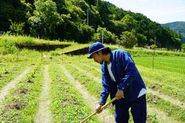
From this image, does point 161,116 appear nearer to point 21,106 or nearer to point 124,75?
point 124,75

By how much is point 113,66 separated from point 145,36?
106086mm

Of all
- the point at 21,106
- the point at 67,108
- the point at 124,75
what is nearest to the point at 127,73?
the point at 124,75

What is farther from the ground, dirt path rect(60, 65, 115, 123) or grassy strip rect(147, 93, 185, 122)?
grassy strip rect(147, 93, 185, 122)

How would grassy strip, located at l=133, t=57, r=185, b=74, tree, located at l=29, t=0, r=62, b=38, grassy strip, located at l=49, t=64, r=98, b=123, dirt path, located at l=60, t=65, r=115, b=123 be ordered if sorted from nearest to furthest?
grassy strip, located at l=49, t=64, r=98, b=123
dirt path, located at l=60, t=65, r=115, b=123
grassy strip, located at l=133, t=57, r=185, b=74
tree, located at l=29, t=0, r=62, b=38

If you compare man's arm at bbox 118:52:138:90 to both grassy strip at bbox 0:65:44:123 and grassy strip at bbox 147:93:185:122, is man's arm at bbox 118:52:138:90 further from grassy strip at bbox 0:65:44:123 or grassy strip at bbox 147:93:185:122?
grassy strip at bbox 147:93:185:122

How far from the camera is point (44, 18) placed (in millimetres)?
Result: 37000

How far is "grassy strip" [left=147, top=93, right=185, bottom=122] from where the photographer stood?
20.5 feet

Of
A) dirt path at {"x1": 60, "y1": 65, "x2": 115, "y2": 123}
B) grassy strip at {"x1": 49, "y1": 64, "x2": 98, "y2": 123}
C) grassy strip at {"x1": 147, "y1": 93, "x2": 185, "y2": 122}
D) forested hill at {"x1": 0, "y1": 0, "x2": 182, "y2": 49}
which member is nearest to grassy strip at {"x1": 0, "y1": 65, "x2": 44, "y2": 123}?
grassy strip at {"x1": 49, "y1": 64, "x2": 98, "y2": 123}

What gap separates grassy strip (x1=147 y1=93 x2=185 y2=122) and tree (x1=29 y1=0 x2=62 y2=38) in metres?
30.8

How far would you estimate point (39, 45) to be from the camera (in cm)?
2752

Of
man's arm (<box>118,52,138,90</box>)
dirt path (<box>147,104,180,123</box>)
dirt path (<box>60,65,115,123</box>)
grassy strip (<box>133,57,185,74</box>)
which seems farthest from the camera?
grassy strip (<box>133,57,185,74</box>)

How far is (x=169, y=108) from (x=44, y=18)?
3346 cm

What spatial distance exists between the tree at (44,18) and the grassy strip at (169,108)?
101ft

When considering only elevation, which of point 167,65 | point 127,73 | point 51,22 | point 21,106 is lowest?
point 21,106
